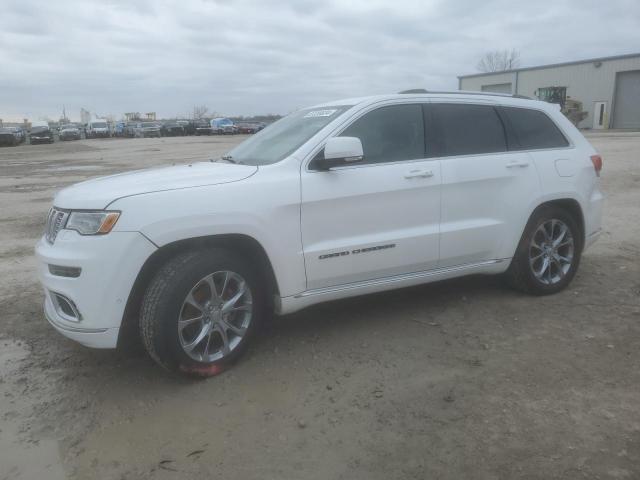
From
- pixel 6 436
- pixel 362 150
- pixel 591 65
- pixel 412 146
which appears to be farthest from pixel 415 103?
pixel 591 65

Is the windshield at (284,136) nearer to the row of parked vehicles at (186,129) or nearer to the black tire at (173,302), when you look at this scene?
the black tire at (173,302)

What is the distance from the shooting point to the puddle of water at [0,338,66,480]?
9.13 feet

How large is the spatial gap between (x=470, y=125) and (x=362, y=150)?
1.23m

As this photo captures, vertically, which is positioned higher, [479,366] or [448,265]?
[448,265]

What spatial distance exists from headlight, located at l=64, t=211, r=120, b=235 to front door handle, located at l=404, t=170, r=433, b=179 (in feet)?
6.83

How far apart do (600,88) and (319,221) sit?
48.8 meters

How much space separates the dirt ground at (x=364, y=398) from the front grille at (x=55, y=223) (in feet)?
3.08

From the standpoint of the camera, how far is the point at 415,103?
447 centimetres

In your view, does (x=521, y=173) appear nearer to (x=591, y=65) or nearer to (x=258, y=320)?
(x=258, y=320)

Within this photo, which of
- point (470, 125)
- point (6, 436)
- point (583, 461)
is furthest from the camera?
point (470, 125)

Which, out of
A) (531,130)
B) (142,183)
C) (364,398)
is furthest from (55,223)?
(531,130)

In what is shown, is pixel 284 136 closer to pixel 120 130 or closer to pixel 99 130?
pixel 99 130

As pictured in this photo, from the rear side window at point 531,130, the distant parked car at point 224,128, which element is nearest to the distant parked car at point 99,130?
the distant parked car at point 224,128

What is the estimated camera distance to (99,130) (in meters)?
56.1
